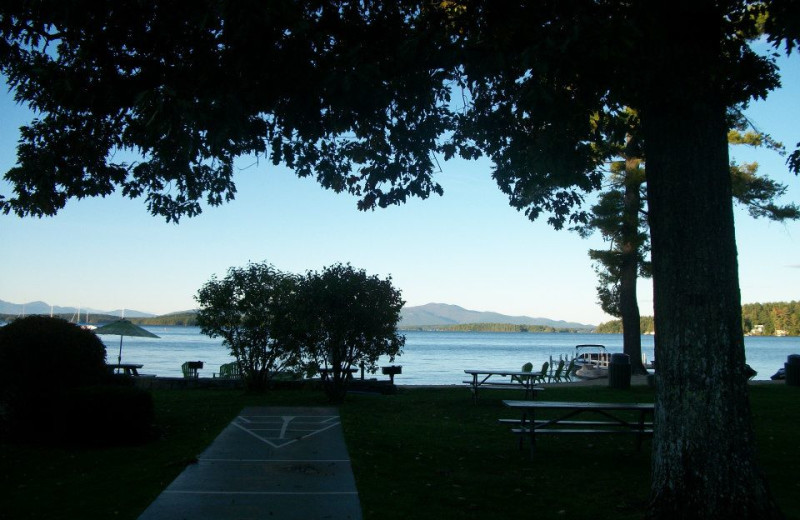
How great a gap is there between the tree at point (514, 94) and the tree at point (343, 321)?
7.39 meters

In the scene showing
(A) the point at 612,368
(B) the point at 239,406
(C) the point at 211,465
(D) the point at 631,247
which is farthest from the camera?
(D) the point at 631,247

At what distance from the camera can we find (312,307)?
16.7 metres

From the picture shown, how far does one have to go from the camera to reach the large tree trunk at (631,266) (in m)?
25.1

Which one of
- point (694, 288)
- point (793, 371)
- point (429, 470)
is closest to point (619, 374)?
point (793, 371)

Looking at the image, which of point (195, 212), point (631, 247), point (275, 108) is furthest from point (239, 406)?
point (631, 247)

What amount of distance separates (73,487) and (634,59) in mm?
7169

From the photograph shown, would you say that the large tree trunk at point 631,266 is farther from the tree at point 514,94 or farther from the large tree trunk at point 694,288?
the large tree trunk at point 694,288

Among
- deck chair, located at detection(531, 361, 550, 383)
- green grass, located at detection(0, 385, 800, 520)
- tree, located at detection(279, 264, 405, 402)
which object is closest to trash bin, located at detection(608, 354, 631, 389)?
deck chair, located at detection(531, 361, 550, 383)

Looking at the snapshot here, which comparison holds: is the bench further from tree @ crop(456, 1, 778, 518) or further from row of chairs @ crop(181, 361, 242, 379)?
tree @ crop(456, 1, 778, 518)

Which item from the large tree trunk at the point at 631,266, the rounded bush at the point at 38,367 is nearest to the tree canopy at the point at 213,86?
the rounded bush at the point at 38,367

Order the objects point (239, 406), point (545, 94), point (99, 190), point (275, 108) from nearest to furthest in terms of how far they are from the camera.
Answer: point (545, 94), point (275, 108), point (99, 190), point (239, 406)

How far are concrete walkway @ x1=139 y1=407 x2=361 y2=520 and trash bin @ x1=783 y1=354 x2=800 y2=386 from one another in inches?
675

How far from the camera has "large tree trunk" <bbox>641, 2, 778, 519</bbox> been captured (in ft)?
18.6

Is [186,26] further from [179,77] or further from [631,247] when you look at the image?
[631,247]
